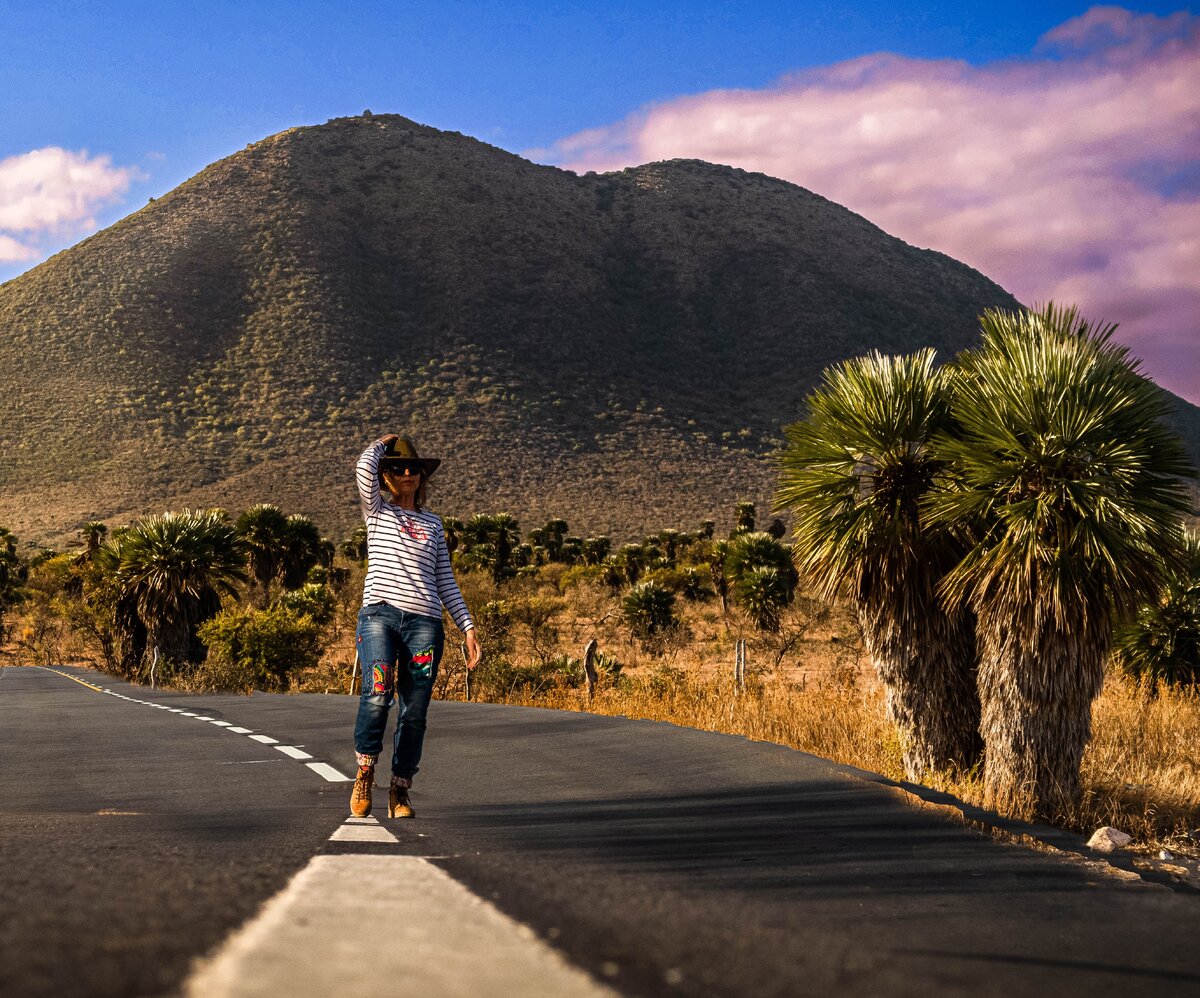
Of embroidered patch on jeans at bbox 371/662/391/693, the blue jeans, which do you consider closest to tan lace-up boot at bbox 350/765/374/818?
the blue jeans

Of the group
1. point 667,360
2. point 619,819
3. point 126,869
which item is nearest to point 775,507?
point 619,819

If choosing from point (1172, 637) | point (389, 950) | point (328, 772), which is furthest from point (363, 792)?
point (1172, 637)

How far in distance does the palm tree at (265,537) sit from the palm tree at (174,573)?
13.4 meters

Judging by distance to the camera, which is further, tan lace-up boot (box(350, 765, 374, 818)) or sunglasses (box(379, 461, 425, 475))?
sunglasses (box(379, 461, 425, 475))

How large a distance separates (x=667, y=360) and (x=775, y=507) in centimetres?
9502

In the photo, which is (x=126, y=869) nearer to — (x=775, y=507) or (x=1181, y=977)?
(x=1181, y=977)

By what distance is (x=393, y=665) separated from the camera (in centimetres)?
766

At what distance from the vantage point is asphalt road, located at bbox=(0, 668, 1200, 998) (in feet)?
13.8

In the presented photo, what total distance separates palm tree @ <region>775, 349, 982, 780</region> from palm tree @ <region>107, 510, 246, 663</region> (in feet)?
84.1

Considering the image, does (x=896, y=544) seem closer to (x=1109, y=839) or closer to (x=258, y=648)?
(x=1109, y=839)

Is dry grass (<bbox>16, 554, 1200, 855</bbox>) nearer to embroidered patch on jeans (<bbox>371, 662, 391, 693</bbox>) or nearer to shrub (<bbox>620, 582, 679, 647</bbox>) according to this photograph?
shrub (<bbox>620, 582, 679, 647</bbox>)

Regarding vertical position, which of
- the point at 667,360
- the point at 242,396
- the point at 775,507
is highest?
the point at 667,360

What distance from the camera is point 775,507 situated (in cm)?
1250

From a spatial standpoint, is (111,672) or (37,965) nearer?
(37,965)
